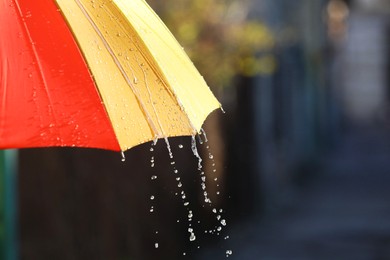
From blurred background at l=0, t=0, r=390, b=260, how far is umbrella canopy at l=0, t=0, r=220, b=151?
0.46m

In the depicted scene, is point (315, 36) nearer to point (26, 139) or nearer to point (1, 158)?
point (1, 158)

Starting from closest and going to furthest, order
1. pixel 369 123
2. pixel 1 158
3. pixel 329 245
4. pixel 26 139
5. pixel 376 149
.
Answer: pixel 26 139
pixel 1 158
pixel 329 245
pixel 376 149
pixel 369 123

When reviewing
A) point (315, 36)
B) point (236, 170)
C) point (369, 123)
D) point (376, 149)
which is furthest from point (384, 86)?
point (236, 170)

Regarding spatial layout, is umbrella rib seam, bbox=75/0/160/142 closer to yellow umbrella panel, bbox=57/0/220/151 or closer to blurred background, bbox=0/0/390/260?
yellow umbrella panel, bbox=57/0/220/151

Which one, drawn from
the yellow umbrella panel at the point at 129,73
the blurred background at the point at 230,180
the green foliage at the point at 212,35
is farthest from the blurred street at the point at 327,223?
the yellow umbrella panel at the point at 129,73

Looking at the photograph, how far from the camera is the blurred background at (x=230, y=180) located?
6.80 m

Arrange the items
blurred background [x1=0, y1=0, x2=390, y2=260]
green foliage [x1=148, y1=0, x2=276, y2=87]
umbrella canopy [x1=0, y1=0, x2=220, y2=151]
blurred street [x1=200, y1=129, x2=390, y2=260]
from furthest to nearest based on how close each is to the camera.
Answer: blurred street [x1=200, y1=129, x2=390, y2=260]
green foliage [x1=148, y1=0, x2=276, y2=87]
blurred background [x1=0, y1=0, x2=390, y2=260]
umbrella canopy [x1=0, y1=0, x2=220, y2=151]

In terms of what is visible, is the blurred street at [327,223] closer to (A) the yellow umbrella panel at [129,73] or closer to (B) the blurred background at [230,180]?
(B) the blurred background at [230,180]

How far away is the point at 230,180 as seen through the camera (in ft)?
39.8

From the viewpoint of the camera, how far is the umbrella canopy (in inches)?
133

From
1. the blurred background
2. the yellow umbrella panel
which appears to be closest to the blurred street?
the blurred background

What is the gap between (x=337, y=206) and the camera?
1480 cm

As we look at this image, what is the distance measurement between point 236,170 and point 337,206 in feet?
9.55

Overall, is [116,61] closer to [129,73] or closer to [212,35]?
[129,73]
